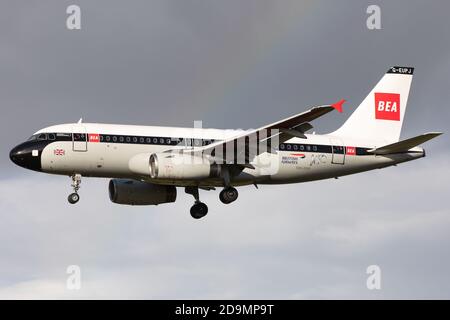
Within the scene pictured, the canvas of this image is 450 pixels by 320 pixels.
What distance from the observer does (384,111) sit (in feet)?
208

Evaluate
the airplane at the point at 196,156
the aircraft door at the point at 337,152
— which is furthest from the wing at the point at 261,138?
the aircraft door at the point at 337,152

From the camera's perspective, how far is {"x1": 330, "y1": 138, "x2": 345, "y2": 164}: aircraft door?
5831 centimetres

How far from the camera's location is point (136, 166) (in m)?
54.1

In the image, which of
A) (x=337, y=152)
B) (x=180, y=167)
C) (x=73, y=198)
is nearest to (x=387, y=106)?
(x=337, y=152)

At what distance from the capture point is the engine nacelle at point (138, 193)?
194 ft

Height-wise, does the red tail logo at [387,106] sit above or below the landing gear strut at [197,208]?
above

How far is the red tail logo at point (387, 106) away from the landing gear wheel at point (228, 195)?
11.7 metres

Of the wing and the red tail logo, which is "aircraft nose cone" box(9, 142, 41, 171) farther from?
the red tail logo

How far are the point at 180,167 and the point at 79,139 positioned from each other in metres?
5.36

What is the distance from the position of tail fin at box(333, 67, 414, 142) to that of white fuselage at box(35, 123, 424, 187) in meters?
1.65

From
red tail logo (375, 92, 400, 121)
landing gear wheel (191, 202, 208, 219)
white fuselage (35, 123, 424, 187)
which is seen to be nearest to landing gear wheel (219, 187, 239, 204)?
white fuselage (35, 123, 424, 187)

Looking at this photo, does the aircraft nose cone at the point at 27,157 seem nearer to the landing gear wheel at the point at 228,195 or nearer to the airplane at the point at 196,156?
the airplane at the point at 196,156

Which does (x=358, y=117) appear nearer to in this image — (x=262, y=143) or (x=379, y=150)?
(x=379, y=150)
